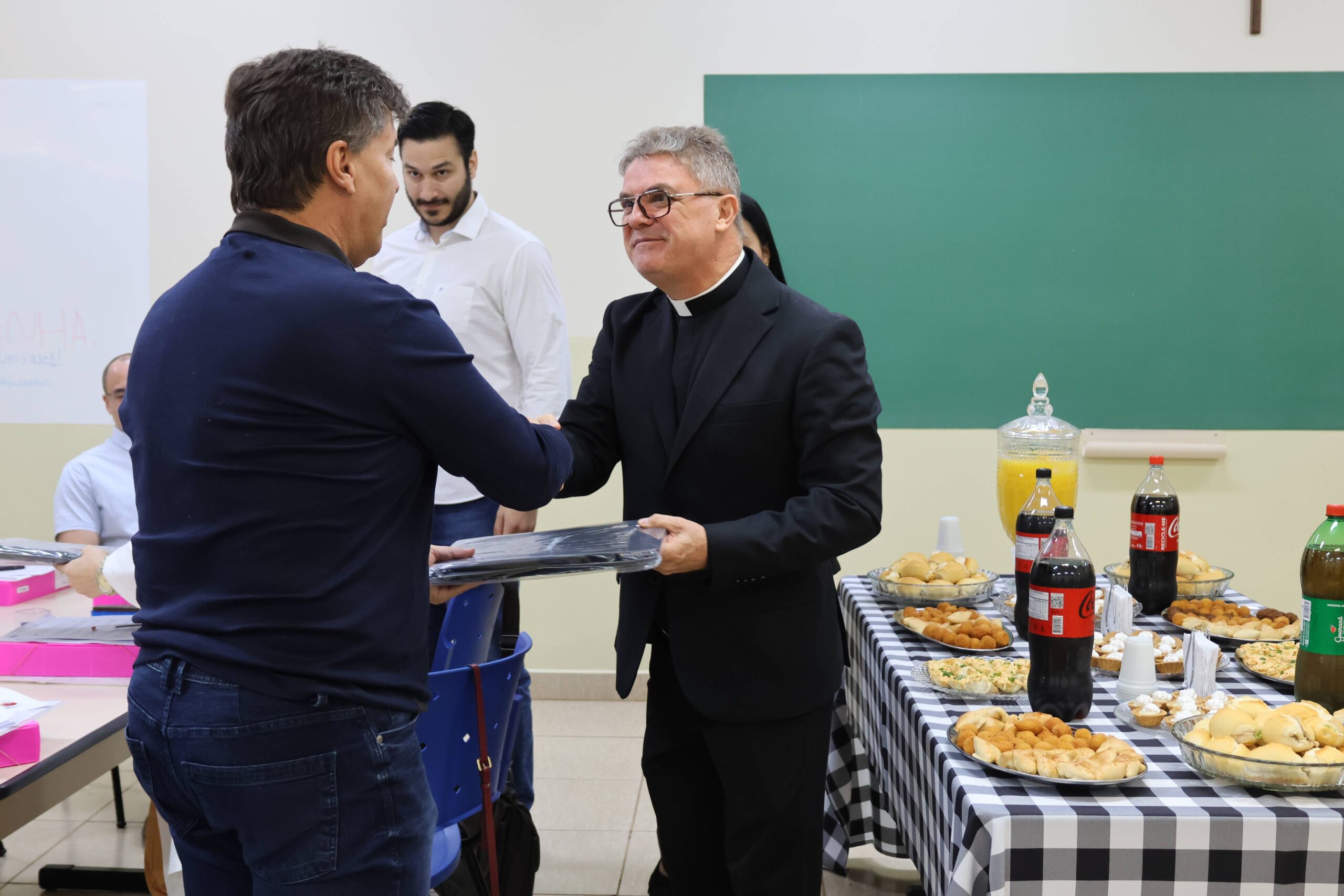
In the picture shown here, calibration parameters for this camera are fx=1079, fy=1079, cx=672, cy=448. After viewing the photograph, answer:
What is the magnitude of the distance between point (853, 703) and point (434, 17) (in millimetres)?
3031

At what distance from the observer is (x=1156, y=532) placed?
216 centimetres

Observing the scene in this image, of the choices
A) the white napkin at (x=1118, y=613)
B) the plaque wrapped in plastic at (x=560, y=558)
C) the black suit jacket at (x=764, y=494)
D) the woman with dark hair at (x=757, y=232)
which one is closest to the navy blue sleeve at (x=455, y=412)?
the plaque wrapped in plastic at (x=560, y=558)

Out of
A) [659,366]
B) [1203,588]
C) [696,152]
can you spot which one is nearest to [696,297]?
[659,366]

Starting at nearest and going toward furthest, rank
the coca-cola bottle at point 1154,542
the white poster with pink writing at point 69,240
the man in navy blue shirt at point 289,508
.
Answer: the man in navy blue shirt at point 289,508, the coca-cola bottle at point 1154,542, the white poster with pink writing at point 69,240

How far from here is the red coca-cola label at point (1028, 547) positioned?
195 cm

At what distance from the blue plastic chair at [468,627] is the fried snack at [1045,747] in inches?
37.8

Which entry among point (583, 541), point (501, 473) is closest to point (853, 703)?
point (583, 541)

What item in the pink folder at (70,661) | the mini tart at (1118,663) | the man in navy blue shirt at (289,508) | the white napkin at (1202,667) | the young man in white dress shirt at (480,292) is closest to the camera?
the man in navy blue shirt at (289,508)

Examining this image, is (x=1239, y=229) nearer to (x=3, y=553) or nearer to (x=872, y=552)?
(x=872, y=552)

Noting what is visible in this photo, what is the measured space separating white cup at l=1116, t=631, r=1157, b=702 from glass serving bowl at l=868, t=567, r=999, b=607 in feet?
1.90

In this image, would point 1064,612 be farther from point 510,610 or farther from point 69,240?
point 69,240

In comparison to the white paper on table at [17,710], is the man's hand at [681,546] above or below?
above

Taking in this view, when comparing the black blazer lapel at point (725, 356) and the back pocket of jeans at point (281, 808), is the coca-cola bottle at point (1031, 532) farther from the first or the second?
the back pocket of jeans at point (281, 808)

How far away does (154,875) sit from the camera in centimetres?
210
